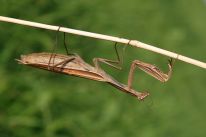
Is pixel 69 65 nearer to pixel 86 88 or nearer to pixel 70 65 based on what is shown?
pixel 70 65

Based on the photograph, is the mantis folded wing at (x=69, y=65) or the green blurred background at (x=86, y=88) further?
the green blurred background at (x=86, y=88)

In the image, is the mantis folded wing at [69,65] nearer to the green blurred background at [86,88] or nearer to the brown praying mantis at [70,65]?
the brown praying mantis at [70,65]

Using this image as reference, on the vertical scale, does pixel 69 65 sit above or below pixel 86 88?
above

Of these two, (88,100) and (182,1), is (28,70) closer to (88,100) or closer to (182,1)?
(88,100)

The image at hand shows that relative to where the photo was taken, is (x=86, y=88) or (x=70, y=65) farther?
(x=86, y=88)

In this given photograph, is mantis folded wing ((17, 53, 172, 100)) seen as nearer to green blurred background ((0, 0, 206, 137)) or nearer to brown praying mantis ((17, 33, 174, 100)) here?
brown praying mantis ((17, 33, 174, 100))

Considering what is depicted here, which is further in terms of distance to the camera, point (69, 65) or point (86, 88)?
point (86, 88)

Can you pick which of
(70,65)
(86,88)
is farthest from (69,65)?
(86,88)

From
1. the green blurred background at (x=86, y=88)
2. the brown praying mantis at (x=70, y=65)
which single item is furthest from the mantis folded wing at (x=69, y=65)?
the green blurred background at (x=86, y=88)

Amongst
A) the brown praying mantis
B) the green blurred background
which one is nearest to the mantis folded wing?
the brown praying mantis
